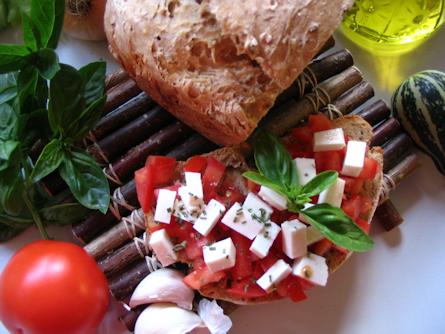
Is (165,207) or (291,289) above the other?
(165,207)

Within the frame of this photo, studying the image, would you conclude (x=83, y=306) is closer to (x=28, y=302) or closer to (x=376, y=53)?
(x=28, y=302)

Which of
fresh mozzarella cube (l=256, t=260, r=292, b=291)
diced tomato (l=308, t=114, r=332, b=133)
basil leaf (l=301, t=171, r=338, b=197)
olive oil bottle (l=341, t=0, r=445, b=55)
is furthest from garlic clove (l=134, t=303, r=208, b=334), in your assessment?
olive oil bottle (l=341, t=0, r=445, b=55)

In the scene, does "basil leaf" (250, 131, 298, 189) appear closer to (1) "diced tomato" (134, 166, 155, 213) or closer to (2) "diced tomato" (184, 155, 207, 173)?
(2) "diced tomato" (184, 155, 207, 173)

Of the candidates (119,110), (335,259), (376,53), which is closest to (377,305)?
(335,259)


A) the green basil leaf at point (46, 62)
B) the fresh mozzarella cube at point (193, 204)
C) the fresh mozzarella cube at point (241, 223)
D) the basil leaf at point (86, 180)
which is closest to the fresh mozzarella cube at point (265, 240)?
the fresh mozzarella cube at point (241, 223)

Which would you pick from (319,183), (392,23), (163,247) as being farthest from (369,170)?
(163,247)

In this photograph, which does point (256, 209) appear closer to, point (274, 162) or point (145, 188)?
point (274, 162)
